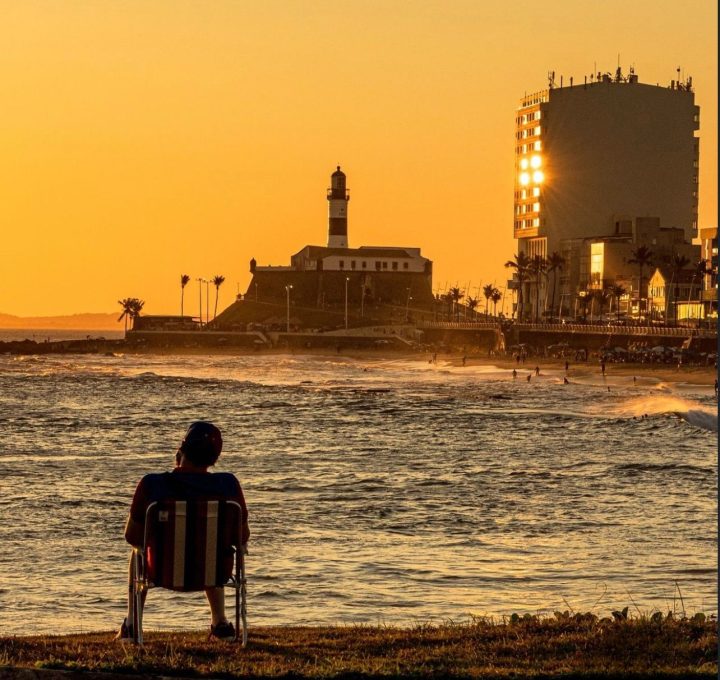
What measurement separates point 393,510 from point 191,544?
17.2 m

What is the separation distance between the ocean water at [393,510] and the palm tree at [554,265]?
365ft

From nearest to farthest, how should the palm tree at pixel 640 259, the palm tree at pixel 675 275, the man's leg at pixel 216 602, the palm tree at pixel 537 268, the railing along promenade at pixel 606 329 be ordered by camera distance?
the man's leg at pixel 216 602 → the railing along promenade at pixel 606 329 → the palm tree at pixel 675 275 → the palm tree at pixel 640 259 → the palm tree at pixel 537 268

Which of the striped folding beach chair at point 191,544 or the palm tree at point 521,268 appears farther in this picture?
the palm tree at point 521,268

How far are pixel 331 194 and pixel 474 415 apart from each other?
137503 millimetres

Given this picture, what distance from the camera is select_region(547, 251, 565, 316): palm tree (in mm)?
177750

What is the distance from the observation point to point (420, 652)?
9203mm

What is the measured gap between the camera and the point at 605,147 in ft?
631

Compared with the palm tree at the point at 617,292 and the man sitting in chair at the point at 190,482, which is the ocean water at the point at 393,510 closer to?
the man sitting in chair at the point at 190,482

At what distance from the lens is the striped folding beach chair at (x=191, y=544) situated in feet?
26.4

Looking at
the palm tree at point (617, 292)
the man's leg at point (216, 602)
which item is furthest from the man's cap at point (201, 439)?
the palm tree at point (617, 292)

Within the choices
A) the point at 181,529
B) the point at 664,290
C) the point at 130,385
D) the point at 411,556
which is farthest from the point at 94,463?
the point at 664,290

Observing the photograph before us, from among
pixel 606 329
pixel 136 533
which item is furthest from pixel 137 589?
pixel 606 329

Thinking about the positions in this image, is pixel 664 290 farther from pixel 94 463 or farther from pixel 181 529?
pixel 181 529

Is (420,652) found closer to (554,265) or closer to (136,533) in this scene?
(136,533)
